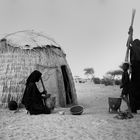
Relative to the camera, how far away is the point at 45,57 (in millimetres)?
9930

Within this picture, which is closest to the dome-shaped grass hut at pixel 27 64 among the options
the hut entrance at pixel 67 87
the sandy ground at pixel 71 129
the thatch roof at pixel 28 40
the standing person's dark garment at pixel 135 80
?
the thatch roof at pixel 28 40

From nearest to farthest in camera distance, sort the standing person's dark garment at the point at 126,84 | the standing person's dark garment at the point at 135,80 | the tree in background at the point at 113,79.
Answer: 1. the standing person's dark garment at the point at 135,80
2. the standing person's dark garment at the point at 126,84
3. the tree in background at the point at 113,79

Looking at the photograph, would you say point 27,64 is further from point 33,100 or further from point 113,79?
point 113,79

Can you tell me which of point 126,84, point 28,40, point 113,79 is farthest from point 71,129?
point 113,79

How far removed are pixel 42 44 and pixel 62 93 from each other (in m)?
2.02

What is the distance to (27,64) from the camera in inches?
382

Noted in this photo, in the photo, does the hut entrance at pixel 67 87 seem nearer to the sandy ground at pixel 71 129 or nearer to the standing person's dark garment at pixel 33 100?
the standing person's dark garment at pixel 33 100

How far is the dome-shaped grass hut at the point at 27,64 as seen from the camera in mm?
9453

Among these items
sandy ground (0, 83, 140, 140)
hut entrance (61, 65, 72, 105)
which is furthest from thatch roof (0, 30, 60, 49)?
sandy ground (0, 83, 140, 140)

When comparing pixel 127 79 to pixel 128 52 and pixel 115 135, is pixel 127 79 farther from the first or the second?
pixel 115 135

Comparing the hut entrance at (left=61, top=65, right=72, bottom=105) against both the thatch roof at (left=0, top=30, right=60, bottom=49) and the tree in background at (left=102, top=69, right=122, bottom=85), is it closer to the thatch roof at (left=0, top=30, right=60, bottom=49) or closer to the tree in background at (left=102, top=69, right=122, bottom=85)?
the thatch roof at (left=0, top=30, right=60, bottom=49)

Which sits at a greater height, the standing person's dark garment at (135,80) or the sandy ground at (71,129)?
the standing person's dark garment at (135,80)

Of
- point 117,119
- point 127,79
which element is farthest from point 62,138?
point 127,79

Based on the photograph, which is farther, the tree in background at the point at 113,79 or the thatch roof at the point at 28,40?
the tree in background at the point at 113,79
